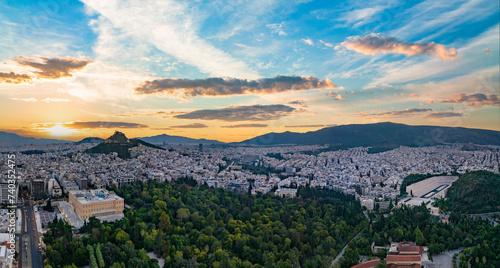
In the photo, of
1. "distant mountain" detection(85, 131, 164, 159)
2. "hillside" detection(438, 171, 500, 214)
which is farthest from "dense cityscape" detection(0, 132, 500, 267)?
"hillside" detection(438, 171, 500, 214)

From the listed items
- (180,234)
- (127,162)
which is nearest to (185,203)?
(180,234)

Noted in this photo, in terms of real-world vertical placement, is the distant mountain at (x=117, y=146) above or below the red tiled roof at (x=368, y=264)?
above

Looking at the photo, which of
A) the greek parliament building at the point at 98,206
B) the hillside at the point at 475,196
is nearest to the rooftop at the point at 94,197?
the greek parliament building at the point at 98,206

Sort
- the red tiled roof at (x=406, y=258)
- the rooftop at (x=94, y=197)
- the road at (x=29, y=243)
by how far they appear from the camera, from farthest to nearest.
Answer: the rooftop at (x=94, y=197)
the red tiled roof at (x=406, y=258)
the road at (x=29, y=243)

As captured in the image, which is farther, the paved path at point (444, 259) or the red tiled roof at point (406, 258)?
the paved path at point (444, 259)

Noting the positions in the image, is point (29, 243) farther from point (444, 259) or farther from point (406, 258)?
point (444, 259)

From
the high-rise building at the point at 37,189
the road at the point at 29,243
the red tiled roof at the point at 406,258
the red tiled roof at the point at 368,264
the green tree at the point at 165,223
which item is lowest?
the red tiled roof at the point at 368,264

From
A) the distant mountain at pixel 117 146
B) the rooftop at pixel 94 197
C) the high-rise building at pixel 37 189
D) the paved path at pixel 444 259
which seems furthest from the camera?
the distant mountain at pixel 117 146

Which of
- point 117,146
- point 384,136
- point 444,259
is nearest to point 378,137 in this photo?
point 384,136

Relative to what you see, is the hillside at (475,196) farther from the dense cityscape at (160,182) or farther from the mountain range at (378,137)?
the mountain range at (378,137)
